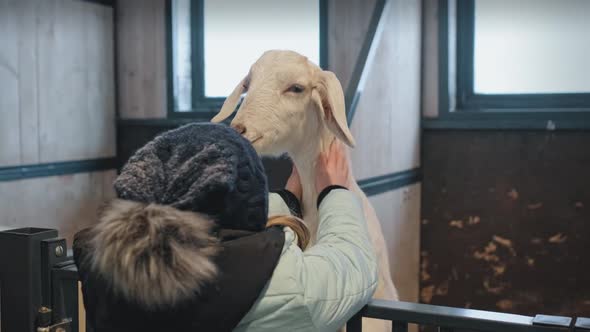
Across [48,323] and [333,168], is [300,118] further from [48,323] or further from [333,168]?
[48,323]

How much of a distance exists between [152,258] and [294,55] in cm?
85

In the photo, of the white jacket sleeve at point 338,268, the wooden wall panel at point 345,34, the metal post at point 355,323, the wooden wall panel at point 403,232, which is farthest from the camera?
the wooden wall panel at point 345,34

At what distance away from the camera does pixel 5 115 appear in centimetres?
322

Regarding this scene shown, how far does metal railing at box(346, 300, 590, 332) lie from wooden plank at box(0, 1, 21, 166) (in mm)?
2659

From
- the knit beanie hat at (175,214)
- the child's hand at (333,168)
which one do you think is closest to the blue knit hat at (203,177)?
the knit beanie hat at (175,214)

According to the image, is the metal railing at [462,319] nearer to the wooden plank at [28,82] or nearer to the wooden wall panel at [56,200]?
the wooden wall panel at [56,200]

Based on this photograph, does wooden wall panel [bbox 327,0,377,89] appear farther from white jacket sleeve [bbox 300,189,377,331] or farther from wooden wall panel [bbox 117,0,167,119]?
white jacket sleeve [bbox 300,189,377,331]

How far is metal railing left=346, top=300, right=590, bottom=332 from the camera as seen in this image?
850mm

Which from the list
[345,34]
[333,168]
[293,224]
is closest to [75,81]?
[345,34]

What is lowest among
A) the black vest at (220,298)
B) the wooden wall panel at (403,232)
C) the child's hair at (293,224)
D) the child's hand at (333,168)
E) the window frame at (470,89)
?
the wooden wall panel at (403,232)

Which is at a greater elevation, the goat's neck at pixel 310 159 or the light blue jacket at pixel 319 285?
the goat's neck at pixel 310 159

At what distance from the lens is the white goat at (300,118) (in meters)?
1.45

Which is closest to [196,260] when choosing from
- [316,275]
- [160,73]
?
[316,275]

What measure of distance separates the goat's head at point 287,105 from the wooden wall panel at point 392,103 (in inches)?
35.0
